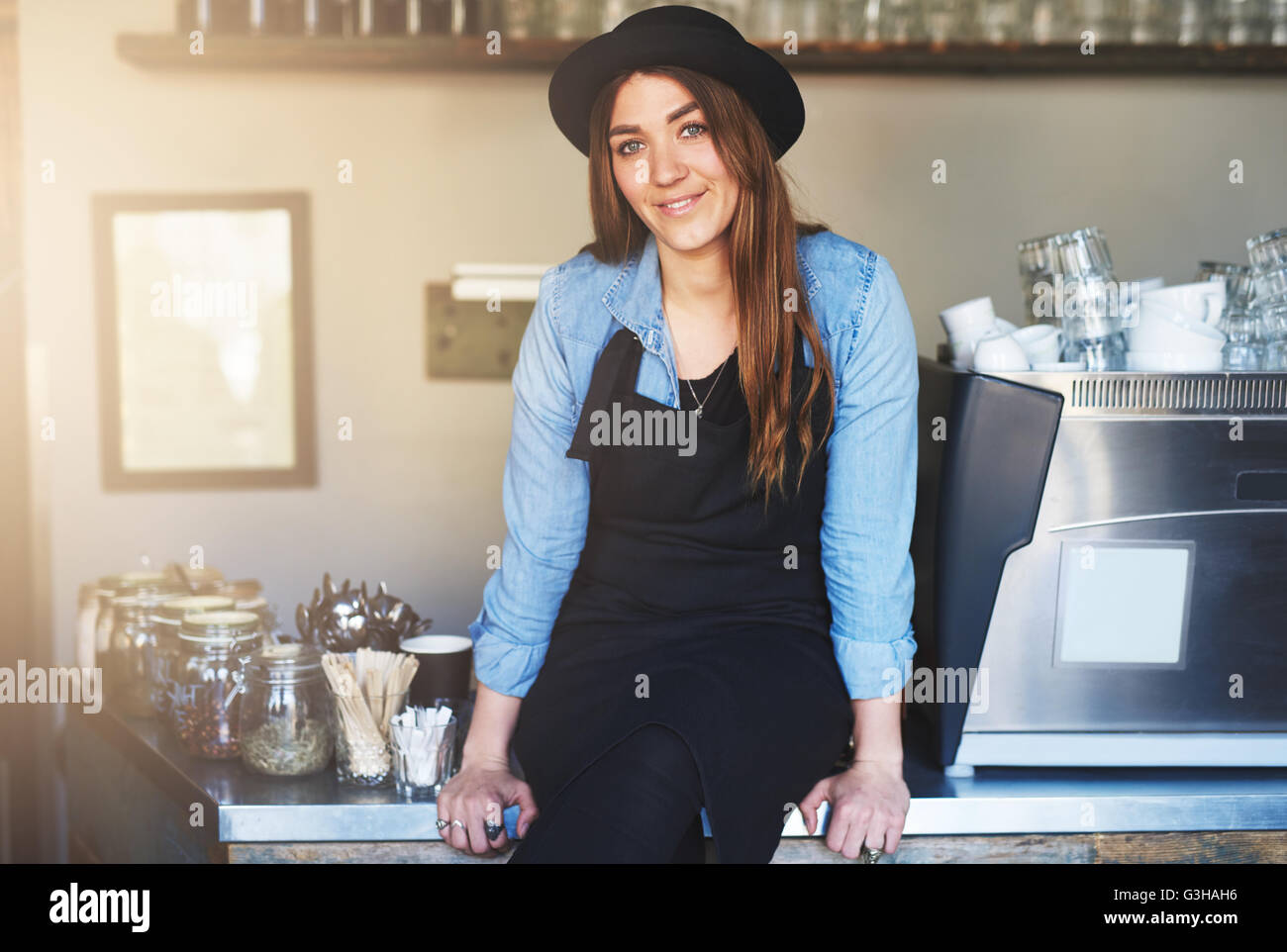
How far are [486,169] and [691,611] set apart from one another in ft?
4.86

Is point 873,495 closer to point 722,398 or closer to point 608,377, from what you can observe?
point 722,398

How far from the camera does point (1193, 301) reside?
1.30 metres

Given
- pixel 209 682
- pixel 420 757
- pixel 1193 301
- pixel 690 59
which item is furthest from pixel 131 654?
pixel 1193 301

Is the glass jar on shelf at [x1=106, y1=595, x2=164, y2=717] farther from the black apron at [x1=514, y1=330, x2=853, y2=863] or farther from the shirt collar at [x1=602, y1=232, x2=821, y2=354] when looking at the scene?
the shirt collar at [x1=602, y1=232, x2=821, y2=354]

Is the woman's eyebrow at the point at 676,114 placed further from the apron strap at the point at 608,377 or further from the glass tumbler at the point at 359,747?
the glass tumbler at the point at 359,747

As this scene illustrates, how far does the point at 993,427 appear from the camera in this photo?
3.95 ft

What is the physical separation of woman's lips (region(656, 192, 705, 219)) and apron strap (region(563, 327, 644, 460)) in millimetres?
129

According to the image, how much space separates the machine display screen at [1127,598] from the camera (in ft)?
4.02

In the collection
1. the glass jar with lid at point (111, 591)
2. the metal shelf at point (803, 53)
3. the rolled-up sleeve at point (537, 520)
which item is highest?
the metal shelf at point (803, 53)

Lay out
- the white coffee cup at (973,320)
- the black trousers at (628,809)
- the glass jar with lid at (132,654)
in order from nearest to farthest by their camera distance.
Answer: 1. the black trousers at (628,809)
2. the white coffee cup at (973,320)
3. the glass jar with lid at (132,654)

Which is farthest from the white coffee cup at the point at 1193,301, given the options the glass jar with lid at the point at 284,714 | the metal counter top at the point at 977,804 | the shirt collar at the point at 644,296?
the glass jar with lid at the point at 284,714

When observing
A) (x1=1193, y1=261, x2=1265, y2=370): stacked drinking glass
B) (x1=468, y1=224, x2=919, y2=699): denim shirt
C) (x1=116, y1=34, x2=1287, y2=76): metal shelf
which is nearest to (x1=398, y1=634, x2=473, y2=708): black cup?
(x1=468, y1=224, x2=919, y2=699): denim shirt

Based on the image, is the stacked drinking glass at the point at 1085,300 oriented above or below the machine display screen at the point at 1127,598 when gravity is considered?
above

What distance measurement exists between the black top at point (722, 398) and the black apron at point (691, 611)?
1cm
